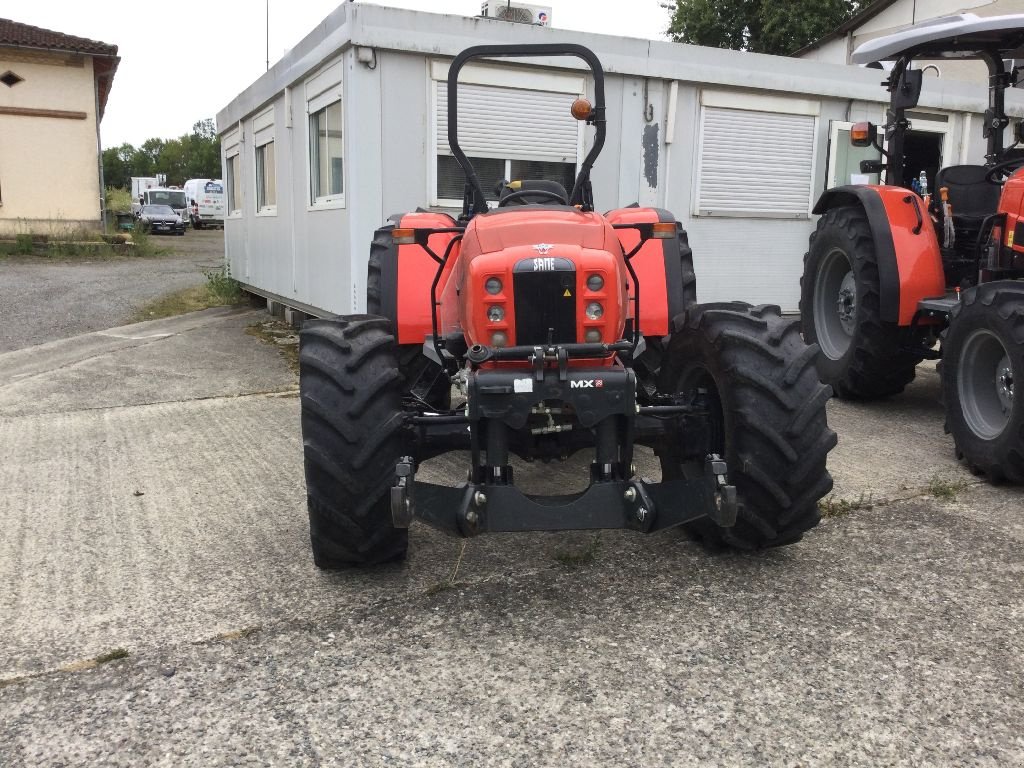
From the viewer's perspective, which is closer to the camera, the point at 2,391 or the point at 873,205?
the point at 873,205

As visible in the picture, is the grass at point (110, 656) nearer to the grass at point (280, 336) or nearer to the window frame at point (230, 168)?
the grass at point (280, 336)

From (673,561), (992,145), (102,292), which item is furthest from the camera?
(102,292)

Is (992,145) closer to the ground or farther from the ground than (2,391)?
farther from the ground

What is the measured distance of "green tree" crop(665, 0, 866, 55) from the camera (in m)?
30.1

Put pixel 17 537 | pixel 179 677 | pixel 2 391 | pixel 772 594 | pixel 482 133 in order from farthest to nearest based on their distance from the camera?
pixel 482 133 → pixel 2 391 → pixel 17 537 → pixel 772 594 → pixel 179 677

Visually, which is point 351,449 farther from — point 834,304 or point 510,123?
point 510,123

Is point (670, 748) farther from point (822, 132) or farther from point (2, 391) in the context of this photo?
point (822, 132)

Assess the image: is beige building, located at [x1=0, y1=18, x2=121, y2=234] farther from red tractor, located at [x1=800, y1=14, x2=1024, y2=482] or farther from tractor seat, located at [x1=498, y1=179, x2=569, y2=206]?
tractor seat, located at [x1=498, y1=179, x2=569, y2=206]

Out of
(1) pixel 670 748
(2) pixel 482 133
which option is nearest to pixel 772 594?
(1) pixel 670 748

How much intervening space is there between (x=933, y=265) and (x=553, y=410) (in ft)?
12.4

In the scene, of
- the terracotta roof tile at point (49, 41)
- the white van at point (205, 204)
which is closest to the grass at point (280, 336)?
the terracotta roof tile at point (49, 41)

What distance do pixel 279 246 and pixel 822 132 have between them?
19.3 feet

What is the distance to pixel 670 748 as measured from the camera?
7.64ft

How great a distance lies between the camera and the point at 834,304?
6.76 metres
